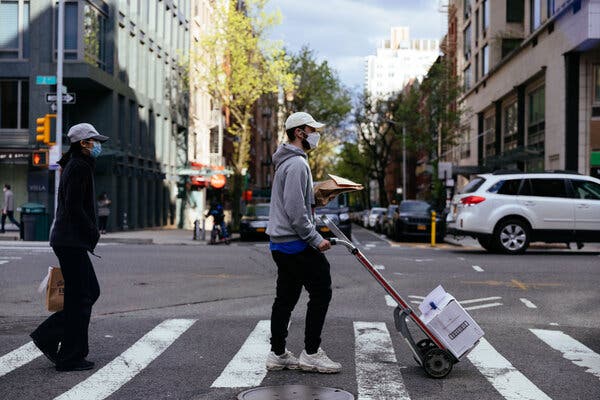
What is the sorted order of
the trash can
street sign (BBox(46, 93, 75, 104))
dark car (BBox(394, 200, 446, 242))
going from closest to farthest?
street sign (BBox(46, 93, 75, 104)) → the trash can → dark car (BBox(394, 200, 446, 242))

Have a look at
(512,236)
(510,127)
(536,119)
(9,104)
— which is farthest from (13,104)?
(510,127)

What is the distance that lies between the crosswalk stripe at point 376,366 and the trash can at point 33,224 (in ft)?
61.6

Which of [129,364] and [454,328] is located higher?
Answer: [454,328]

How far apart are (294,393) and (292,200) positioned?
58.6 inches

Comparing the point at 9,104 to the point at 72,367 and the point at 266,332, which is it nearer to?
the point at 266,332

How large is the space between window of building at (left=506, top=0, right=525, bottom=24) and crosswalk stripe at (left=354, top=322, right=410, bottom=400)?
45563 millimetres

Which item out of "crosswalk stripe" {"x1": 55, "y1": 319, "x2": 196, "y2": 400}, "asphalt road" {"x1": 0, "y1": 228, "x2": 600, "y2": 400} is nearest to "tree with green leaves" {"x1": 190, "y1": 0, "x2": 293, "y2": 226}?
"asphalt road" {"x1": 0, "y1": 228, "x2": 600, "y2": 400}

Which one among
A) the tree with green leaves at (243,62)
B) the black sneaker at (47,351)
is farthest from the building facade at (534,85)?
the black sneaker at (47,351)

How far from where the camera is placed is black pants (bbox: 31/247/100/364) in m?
6.78

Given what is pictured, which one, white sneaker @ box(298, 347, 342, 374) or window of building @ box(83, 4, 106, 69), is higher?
window of building @ box(83, 4, 106, 69)

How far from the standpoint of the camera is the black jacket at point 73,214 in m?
6.78

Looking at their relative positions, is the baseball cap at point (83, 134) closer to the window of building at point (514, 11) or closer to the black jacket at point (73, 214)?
the black jacket at point (73, 214)

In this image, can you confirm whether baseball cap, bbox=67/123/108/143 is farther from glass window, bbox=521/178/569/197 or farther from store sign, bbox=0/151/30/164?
store sign, bbox=0/151/30/164

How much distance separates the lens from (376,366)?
6980 mm
